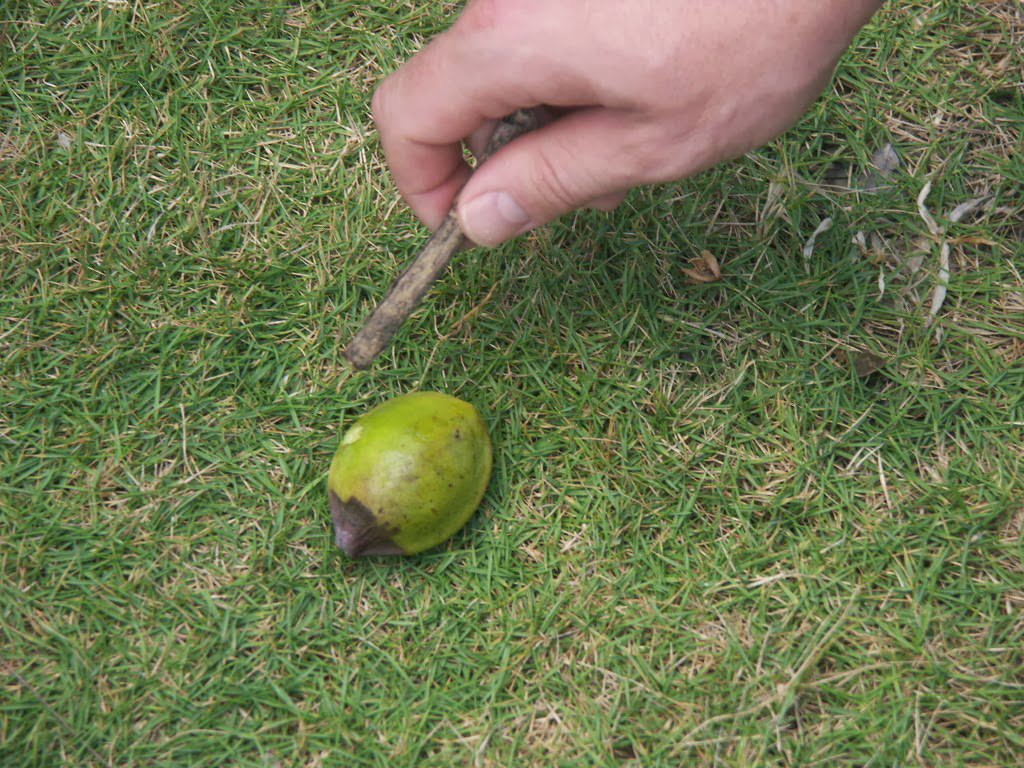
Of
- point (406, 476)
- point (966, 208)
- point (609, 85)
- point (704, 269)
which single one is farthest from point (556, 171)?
point (966, 208)

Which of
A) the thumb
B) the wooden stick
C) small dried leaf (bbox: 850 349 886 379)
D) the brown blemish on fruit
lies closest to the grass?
small dried leaf (bbox: 850 349 886 379)

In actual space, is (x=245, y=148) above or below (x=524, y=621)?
above

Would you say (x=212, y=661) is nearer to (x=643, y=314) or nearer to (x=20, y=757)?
(x=20, y=757)

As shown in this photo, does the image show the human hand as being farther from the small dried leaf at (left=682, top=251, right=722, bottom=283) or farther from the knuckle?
the small dried leaf at (left=682, top=251, right=722, bottom=283)

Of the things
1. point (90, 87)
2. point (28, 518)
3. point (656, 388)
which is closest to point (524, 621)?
point (656, 388)

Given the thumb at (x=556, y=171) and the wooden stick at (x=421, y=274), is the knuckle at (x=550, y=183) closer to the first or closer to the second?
the thumb at (x=556, y=171)

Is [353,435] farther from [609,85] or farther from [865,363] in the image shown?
[865,363]
